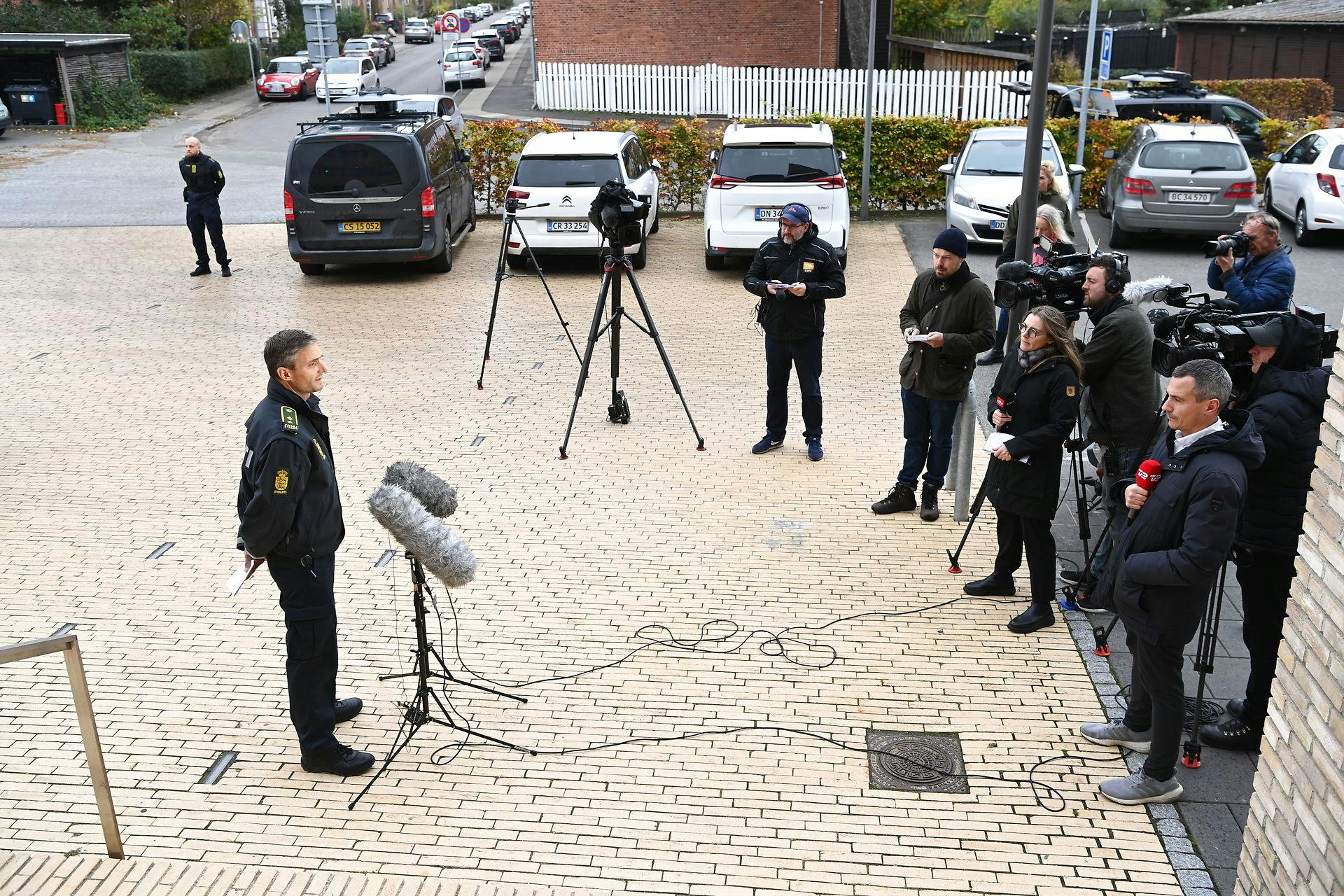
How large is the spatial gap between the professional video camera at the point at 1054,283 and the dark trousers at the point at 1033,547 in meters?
1.32

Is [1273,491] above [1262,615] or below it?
above

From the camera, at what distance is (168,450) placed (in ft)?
32.3

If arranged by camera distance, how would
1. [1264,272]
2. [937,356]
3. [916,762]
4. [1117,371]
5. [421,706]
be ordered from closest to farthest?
[916,762] < [421,706] < [1117,371] < [937,356] < [1264,272]

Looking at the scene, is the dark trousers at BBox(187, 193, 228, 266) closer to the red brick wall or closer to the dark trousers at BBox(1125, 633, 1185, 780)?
the dark trousers at BBox(1125, 633, 1185, 780)

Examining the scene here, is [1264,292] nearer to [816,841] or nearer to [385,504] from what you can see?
[816,841]

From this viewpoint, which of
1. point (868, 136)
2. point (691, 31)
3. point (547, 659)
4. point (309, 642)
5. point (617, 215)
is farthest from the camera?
point (691, 31)

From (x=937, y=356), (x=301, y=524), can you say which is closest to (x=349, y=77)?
(x=937, y=356)

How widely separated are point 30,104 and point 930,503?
1281 inches

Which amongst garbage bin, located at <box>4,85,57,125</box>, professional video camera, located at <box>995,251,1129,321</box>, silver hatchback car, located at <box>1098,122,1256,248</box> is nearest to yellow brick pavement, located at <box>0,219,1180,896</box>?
professional video camera, located at <box>995,251,1129,321</box>

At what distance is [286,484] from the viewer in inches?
202

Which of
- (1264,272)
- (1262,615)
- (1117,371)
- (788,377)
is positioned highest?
→ (1264,272)

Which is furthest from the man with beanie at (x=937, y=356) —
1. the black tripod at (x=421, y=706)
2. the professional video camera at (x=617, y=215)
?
the black tripod at (x=421, y=706)

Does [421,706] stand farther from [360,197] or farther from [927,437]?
[360,197]

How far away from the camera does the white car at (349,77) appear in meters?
41.0
